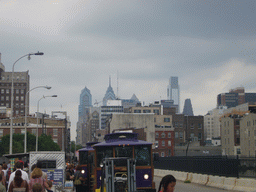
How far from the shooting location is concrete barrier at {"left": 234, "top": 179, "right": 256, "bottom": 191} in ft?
68.8

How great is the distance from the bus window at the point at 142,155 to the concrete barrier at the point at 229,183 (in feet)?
30.9

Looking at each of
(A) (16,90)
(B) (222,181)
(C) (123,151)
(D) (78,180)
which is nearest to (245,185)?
(B) (222,181)

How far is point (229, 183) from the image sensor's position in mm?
24203

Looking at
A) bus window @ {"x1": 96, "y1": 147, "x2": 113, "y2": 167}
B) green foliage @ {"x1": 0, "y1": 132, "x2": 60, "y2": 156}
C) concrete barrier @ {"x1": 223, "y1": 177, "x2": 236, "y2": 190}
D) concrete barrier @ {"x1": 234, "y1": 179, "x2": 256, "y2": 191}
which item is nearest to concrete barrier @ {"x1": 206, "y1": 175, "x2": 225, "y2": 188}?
concrete barrier @ {"x1": 223, "y1": 177, "x2": 236, "y2": 190}

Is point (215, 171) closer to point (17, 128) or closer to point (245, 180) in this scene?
point (245, 180)

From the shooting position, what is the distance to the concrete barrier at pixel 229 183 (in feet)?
77.2

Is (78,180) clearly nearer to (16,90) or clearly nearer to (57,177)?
(57,177)

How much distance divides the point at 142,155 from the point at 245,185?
852 centimetres

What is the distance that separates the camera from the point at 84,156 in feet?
82.4

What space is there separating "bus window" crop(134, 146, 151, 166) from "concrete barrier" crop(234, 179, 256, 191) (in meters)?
7.41

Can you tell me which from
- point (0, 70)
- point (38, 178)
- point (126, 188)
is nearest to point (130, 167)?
point (126, 188)

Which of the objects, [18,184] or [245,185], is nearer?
[18,184]

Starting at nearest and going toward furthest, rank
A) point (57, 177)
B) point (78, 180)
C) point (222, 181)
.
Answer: point (78, 180)
point (57, 177)
point (222, 181)

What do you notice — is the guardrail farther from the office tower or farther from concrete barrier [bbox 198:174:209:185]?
the office tower
